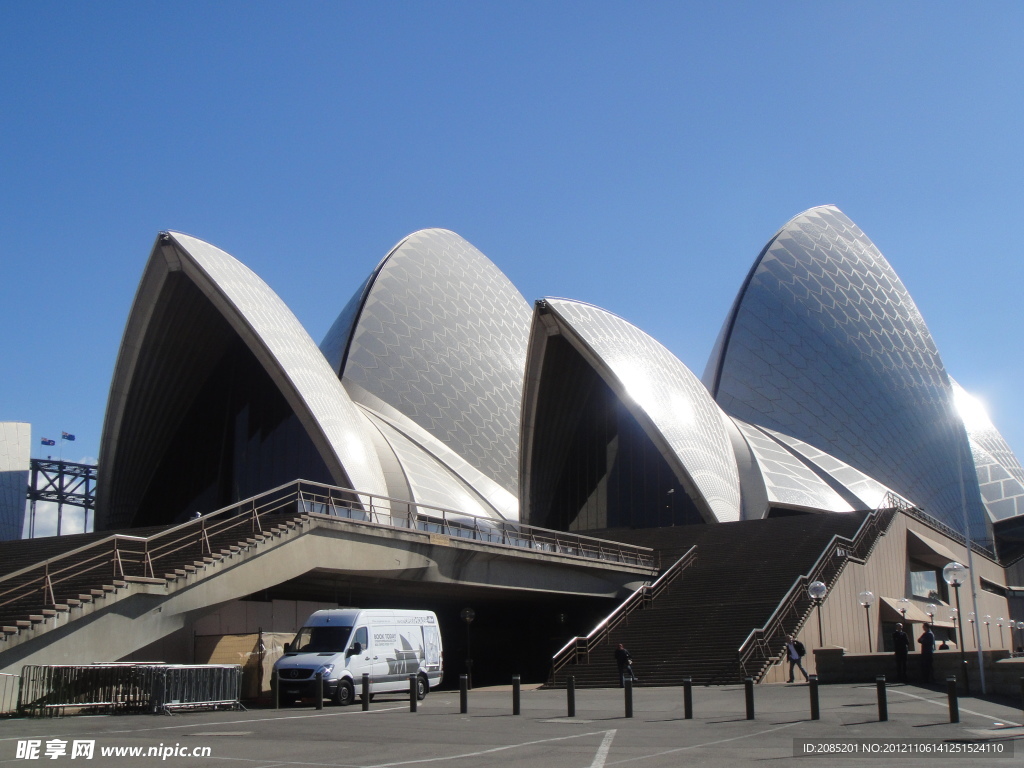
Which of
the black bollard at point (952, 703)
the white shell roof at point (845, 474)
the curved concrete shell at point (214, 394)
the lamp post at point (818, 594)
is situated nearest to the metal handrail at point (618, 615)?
the lamp post at point (818, 594)

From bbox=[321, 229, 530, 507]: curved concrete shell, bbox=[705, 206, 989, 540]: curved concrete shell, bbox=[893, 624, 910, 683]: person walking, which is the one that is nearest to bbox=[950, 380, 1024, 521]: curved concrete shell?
bbox=[705, 206, 989, 540]: curved concrete shell

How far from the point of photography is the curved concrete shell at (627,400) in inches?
1518

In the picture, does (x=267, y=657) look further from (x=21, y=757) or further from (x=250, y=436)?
(x=250, y=436)

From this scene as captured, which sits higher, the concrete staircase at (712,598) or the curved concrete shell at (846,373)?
the curved concrete shell at (846,373)

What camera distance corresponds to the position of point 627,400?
3900 cm

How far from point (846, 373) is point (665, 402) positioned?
11254 millimetres

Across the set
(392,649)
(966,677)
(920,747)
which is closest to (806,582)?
(966,677)

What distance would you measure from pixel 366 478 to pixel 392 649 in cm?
1495

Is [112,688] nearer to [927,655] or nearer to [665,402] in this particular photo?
[927,655]

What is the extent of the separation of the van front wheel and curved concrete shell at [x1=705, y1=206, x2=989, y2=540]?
3112cm

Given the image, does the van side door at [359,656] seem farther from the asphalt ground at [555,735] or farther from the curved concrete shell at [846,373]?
the curved concrete shell at [846,373]

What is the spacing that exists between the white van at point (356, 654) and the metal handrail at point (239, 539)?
2.89 meters

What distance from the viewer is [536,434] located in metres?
42.8

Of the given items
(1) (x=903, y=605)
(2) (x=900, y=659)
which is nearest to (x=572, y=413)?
(1) (x=903, y=605)
